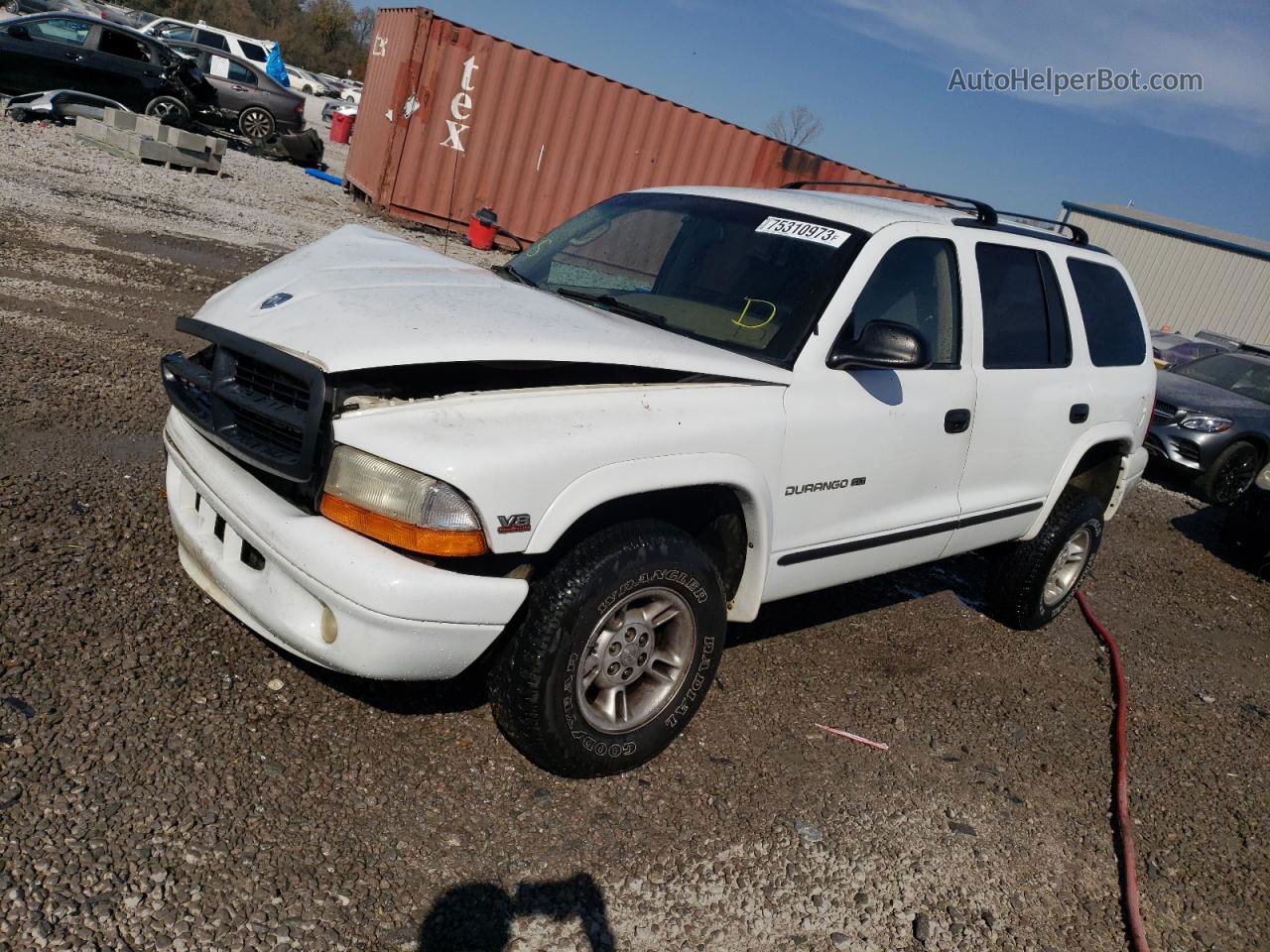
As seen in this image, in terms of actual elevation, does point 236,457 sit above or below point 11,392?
above

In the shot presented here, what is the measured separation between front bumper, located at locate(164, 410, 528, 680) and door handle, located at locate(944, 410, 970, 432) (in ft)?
6.46

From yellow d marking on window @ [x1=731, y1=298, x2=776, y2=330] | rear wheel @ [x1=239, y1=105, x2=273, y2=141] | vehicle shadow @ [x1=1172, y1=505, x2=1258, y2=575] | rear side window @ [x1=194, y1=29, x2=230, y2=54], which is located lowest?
rear wheel @ [x1=239, y1=105, x2=273, y2=141]

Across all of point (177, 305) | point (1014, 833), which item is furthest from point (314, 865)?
point (177, 305)

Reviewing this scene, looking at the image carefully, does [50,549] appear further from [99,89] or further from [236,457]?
[99,89]

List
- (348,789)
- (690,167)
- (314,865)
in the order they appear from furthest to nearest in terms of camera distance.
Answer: (690,167) → (348,789) → (314,865)

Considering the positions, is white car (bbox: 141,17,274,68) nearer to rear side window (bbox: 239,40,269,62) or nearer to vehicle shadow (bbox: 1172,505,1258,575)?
rear side window (bbox: 239,40,269,62)

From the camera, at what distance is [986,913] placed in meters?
3.09

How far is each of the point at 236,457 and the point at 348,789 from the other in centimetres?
102

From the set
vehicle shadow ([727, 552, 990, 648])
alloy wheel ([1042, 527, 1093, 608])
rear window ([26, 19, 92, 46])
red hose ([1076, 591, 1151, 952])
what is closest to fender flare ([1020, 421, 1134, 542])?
alloy wheel ([1042, 527, 1093, 608])

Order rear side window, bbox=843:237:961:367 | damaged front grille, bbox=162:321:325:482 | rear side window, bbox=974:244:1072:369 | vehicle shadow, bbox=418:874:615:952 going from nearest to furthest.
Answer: vehicle shadow, bbox=418:874:615:952 < damaged front grille, bbox=162:321:325:482 < rear side window, bbox=843:237:961:367 < rear side window, bbox=974:244:1072:369

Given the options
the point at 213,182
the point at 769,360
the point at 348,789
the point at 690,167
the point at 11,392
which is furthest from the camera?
the point at 690,167

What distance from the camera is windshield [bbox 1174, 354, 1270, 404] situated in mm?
10750

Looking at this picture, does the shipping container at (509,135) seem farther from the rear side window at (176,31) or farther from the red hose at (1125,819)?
the red hose at (1125,819)

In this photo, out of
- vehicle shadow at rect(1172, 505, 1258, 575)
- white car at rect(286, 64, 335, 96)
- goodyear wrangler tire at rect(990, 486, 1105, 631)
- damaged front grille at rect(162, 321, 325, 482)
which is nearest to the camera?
damaged front grille at rect(162, 321, 325, 482)
